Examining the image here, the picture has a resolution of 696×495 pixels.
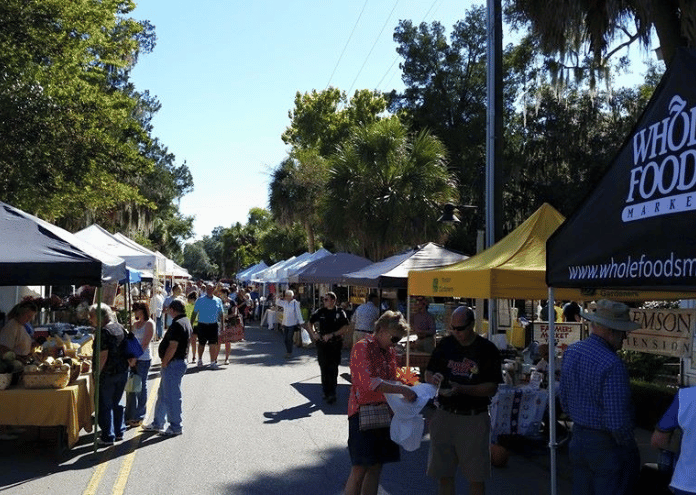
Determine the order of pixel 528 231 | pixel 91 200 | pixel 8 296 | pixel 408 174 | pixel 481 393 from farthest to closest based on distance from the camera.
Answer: pixel 408 174, pixel 8 296, pixel 91 200, pixel 528 231, pixel 481 393

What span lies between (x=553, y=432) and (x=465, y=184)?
30.5 metres

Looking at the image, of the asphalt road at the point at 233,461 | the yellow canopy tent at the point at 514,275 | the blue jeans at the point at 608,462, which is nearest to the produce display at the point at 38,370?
the asphalt road at the point at 233,461

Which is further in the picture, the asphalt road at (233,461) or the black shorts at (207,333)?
the black shorts at (207,333)

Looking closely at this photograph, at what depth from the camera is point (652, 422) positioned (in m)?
11.0

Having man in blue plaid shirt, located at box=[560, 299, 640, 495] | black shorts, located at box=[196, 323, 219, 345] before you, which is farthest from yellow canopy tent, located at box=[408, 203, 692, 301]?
black shorts, located at box=[196, 323, 219, 345]

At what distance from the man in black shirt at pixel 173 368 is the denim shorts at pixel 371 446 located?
4.13 meters

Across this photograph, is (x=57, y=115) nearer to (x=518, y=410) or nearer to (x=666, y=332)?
(x=518, y=410)

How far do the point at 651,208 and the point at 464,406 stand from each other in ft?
7.59

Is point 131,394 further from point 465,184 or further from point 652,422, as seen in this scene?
point 465,184

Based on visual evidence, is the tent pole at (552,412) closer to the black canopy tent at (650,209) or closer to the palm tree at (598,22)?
the black canopy tent at (650,209)

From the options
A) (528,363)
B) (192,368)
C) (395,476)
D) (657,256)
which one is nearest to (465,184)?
(192,368)

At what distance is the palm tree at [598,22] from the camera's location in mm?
11805

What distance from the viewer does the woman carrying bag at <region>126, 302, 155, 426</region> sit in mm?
10094

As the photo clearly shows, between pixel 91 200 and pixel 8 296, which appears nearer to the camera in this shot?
pixel 91 200
